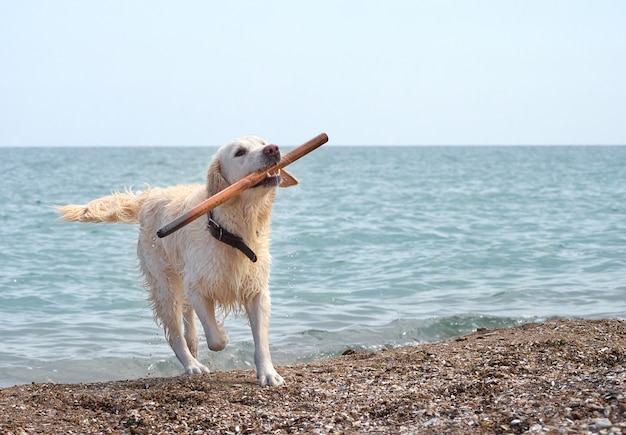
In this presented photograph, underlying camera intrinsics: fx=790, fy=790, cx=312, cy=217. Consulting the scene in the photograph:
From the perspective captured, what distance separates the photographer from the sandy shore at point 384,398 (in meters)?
4.04

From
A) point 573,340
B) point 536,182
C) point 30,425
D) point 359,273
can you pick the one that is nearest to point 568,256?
point 359,273

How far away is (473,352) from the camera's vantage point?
6.39m

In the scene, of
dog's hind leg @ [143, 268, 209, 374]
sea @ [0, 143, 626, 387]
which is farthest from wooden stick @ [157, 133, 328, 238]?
dog's hind leg @ [143, 268, 209, 374]

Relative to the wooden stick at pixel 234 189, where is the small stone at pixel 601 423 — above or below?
below

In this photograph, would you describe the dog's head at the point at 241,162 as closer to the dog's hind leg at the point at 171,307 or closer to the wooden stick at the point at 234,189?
the wooden stick at the point at 234,189

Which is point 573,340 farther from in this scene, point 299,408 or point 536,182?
point 536,182

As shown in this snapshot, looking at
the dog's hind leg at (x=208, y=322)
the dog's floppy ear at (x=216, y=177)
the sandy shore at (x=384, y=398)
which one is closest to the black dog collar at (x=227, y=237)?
the dog's floppy ear at (x=216, y=177)

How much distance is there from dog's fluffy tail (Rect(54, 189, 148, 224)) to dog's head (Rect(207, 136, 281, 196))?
1650mm

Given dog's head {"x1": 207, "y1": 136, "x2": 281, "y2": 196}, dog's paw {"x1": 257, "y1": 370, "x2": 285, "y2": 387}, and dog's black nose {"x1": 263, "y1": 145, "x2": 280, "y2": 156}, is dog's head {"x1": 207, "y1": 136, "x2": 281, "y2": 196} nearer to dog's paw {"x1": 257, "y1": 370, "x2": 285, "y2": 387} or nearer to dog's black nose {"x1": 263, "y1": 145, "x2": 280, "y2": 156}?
dog's black nose {"x1": 263, "y1": 145, "x2": 280, "y2": 156}

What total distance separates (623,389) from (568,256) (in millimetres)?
9789

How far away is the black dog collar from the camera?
5.68 meters

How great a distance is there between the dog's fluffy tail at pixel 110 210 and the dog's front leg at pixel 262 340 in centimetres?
183

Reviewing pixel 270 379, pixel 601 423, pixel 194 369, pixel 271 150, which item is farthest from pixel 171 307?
pixel 601 423

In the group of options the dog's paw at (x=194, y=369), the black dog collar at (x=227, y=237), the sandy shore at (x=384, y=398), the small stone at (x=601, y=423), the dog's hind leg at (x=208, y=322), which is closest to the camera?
the small stone at (x=601, y=423)
